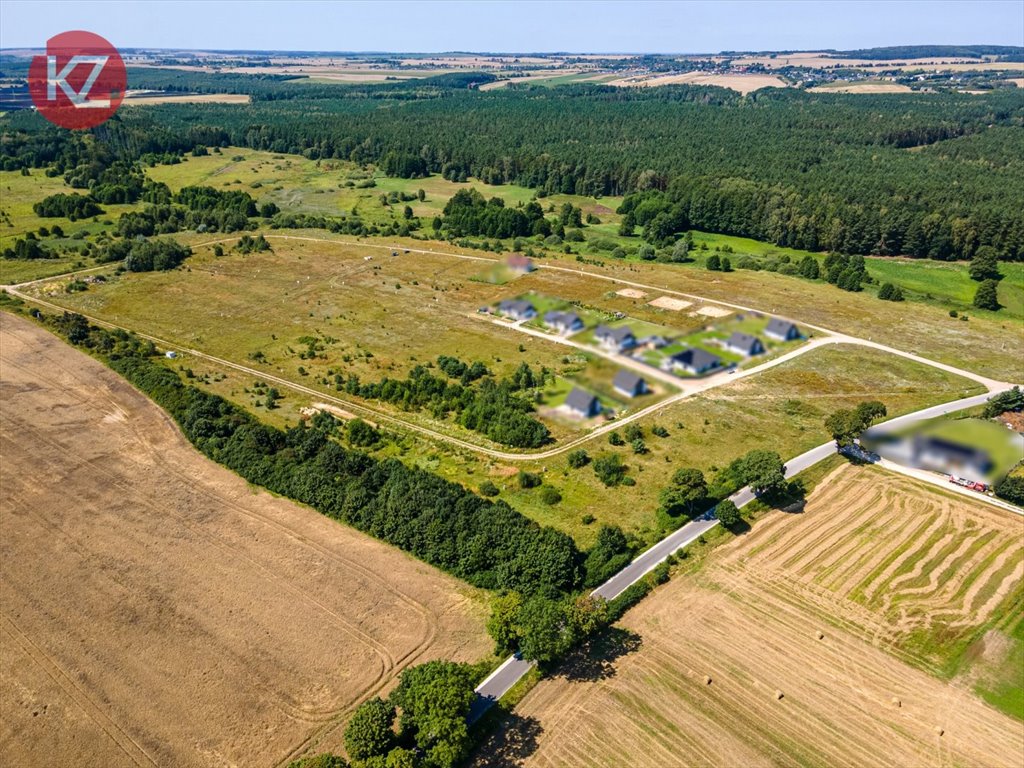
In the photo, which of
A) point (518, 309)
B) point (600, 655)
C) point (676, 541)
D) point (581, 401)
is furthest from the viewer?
point (518, 309)

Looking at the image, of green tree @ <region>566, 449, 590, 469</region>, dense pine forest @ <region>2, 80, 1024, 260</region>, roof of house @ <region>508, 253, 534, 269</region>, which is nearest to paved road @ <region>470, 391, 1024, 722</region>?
green tree @ <region>566, 449, 590, 469</region>

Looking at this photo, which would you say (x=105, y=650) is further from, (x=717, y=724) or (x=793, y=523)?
(x=793, y=523)

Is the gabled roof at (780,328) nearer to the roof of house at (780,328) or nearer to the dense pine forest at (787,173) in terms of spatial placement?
the roof of house at (780,328)

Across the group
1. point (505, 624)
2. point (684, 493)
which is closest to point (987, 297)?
point (684, 493)

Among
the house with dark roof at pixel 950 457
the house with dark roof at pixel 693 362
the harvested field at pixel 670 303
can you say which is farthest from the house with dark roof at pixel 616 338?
the house with dark roof at pixel 950 457

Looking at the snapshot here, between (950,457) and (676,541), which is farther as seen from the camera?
(950,457)

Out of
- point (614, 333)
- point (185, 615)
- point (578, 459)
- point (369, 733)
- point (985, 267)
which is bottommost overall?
point (185, 615)

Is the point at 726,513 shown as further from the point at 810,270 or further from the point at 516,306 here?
the point at 810,270
